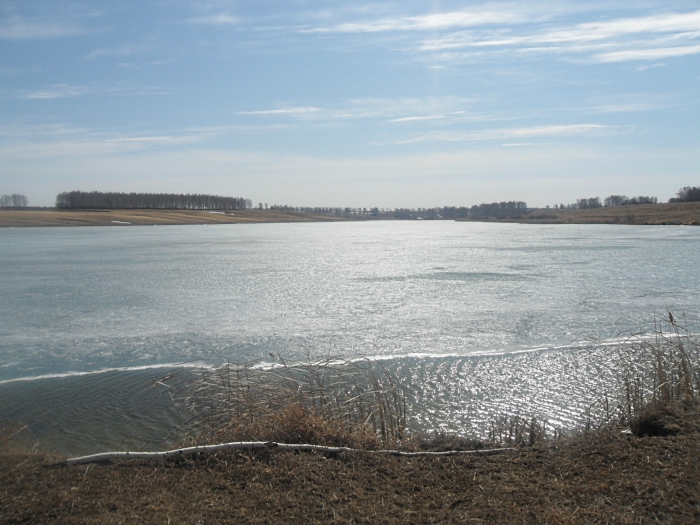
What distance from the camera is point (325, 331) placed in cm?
955

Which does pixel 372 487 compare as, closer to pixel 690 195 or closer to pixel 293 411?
pixel 293 411

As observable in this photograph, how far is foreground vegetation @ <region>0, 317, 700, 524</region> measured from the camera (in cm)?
320

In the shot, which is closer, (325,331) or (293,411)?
(293,411)

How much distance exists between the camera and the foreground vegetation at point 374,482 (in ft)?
10.5

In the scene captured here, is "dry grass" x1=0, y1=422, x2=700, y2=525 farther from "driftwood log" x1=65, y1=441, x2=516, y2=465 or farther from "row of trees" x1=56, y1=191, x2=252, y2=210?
"row of trees" x1=56, y1=191, x2=252, y2=210

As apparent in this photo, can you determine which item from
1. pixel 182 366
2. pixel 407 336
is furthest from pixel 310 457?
pixel 407 336

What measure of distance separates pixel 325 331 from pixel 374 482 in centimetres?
594

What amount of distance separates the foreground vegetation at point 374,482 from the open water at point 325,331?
124 centimetres

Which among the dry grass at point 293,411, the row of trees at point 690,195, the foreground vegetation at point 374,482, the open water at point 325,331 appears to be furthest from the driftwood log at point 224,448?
the row of trees at point 690,195

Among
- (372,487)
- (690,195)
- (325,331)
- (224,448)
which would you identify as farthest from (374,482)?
(690,195)

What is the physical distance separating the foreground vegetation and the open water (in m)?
1.24

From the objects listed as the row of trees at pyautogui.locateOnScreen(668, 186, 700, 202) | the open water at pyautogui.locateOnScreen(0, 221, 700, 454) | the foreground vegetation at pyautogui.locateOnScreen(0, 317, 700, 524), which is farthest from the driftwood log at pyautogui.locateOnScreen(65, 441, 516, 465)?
the row of trees at pyautogui.locateOnScreen(668, 186, 700, 202)

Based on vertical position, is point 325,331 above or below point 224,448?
below

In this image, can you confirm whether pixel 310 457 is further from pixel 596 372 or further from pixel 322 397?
pixel 596 372
